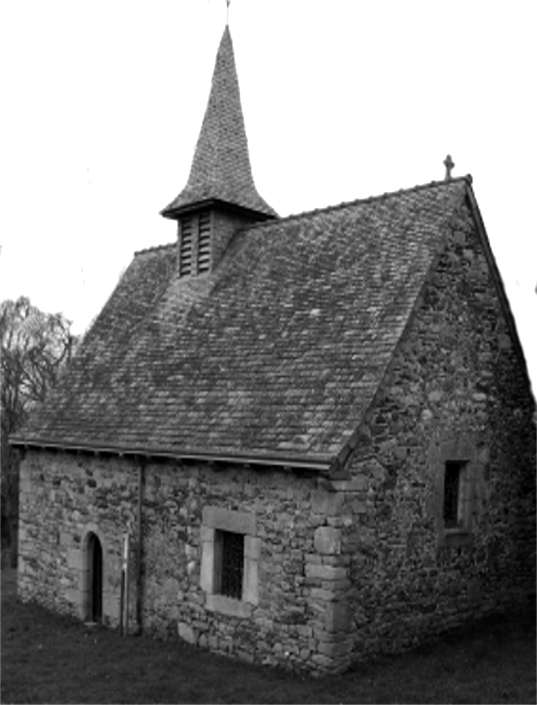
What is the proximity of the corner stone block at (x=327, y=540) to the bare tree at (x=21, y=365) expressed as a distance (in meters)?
22.2

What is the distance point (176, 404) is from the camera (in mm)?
13742

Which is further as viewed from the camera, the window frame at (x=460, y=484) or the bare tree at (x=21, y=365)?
the bare tree at (x=21, y=365)

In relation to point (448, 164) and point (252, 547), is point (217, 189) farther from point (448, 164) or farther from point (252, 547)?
point (252, 547)

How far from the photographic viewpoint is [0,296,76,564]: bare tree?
104ft

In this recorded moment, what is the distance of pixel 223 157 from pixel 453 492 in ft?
30.5

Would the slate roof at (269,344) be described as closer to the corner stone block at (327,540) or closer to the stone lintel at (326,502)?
the stone lintel at (326,502)

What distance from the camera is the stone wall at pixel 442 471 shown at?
36.8 feet

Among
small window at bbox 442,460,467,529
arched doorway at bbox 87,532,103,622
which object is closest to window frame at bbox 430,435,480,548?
small window at bbox 442,460,467,529

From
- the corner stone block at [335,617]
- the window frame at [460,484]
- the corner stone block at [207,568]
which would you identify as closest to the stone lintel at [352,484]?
the corner stone block at [335,617]

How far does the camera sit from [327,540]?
35.0 feet

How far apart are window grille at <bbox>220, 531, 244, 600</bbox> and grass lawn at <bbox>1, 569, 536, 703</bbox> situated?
101cm

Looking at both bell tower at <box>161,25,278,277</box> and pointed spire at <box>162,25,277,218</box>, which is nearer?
bell tower at <box>161,25,278,277</box>

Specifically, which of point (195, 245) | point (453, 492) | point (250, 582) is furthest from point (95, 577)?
point (195, 245)

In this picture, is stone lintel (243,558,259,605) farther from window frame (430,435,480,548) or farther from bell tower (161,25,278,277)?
bell tower (161,25,278,277)
